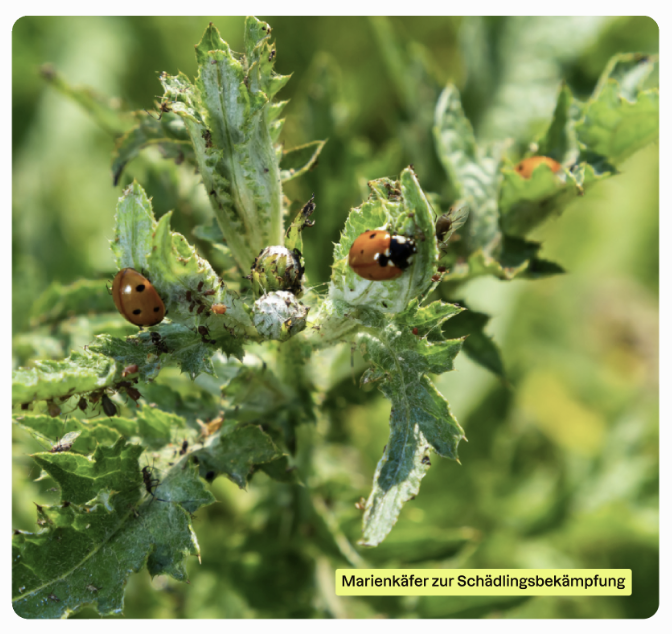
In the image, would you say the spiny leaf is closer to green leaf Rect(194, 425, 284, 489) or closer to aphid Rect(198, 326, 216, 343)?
aphid Rect(198, 326, 216, 343)

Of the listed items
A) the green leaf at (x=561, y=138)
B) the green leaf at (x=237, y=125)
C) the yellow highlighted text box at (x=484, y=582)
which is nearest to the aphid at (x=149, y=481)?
the green leaf at (x=237, y=125)


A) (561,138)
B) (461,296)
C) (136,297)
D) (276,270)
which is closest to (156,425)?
(136,297)

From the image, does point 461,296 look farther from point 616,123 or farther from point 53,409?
point 53,409

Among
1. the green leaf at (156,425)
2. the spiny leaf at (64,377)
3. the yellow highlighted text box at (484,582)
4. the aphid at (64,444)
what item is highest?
the spiny leaf at (64,377)

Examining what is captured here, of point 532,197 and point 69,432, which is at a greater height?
point 532,197

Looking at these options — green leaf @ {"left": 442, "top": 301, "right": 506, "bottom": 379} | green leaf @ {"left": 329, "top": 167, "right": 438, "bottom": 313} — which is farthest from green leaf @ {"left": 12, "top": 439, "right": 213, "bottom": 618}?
green leaf @ {"left": 442, "top": 301, "right": 506, "bottom": 379}

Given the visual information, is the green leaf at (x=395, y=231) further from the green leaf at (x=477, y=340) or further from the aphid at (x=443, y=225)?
the green leaf at (x=477, y=340)

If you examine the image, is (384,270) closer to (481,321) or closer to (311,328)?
(311,328)
